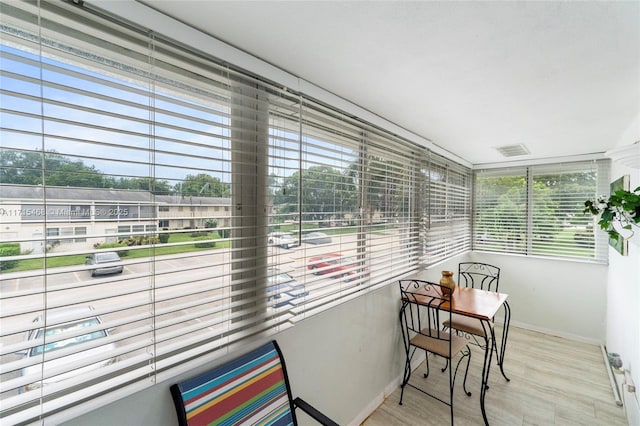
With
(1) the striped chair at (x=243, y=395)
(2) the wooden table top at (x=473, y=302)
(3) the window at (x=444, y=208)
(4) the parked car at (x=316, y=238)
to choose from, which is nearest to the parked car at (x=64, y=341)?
(1) the striped chair at (x=243, y=395)

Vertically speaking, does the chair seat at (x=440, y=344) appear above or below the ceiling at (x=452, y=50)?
below

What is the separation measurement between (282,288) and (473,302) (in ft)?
6.49

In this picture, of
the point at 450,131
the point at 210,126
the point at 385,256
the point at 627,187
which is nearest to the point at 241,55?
the point at 210,126

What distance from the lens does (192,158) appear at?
121 cm

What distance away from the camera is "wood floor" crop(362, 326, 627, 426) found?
2.27 meters

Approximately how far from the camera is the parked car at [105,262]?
0.96 meters

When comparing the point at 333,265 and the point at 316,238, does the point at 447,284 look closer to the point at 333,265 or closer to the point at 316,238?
the point at 333,265

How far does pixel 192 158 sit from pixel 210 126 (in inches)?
7.1

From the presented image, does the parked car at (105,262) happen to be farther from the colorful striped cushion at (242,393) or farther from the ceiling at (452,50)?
the ceiling at (452,50)

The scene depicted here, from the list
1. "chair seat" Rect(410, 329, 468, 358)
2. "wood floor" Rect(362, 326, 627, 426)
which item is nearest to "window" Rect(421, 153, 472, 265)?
"chair seat" Rect(410, 329, 468, 358)

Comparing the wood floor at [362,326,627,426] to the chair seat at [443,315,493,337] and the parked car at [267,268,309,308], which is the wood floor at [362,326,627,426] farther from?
the parked car at [267,268,309,308]

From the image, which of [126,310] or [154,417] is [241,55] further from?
[154,417]

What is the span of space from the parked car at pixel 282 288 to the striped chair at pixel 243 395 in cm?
23

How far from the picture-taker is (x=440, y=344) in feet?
7.79
